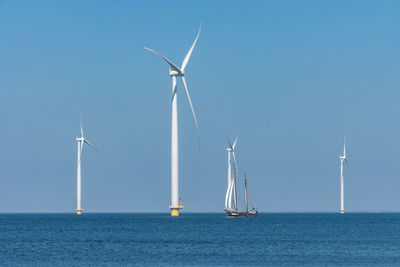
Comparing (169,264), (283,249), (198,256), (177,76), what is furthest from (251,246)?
(177,76)

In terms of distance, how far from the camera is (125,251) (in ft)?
307

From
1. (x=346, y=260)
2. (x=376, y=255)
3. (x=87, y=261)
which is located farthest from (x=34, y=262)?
(x=376, y=255)

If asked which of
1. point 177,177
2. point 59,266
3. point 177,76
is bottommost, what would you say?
point 59,266

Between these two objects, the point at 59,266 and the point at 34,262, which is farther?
the point at 34,262

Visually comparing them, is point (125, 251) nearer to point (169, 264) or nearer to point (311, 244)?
point (169, 264)

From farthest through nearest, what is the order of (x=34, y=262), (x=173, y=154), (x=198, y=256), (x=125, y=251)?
(x=173, y=154), (x=125, y=251), (x=198, y=256), (x=34, y=262)

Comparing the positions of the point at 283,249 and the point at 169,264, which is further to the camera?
the point at 283,249

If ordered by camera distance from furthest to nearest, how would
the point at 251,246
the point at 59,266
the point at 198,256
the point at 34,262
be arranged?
1. the point at 251,246
2. the point at 198,256
3. the point at 34,262
4. the point at 59,266

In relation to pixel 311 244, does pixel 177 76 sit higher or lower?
higher

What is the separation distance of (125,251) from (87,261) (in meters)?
13.8

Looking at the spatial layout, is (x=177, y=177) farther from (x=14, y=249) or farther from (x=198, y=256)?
(x=198, y=256)

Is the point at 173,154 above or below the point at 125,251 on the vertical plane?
above

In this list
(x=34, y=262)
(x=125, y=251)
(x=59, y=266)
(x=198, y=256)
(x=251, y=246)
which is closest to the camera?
(x=59, y=266)

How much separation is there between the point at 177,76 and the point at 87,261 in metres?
92.9
